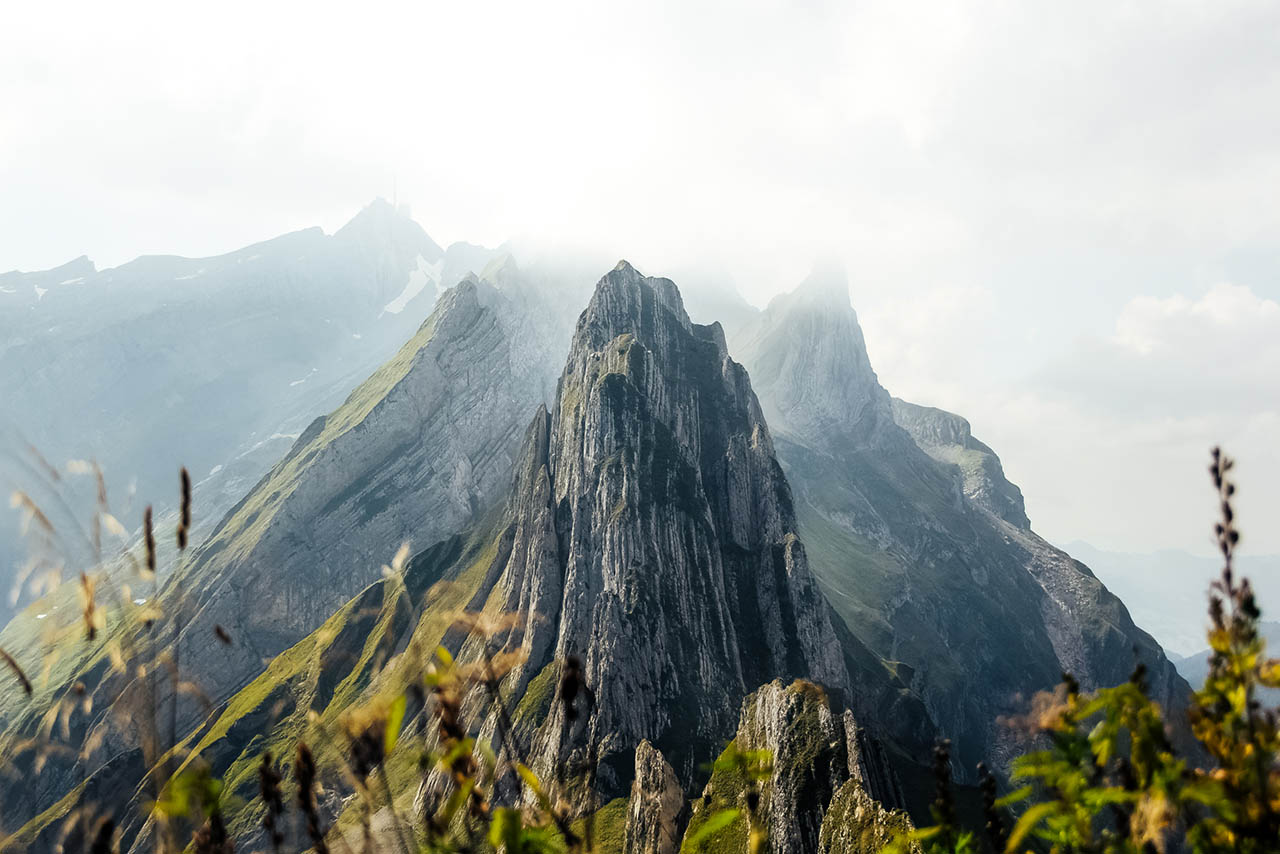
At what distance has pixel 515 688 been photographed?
14288cm

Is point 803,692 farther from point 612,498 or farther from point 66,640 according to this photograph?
point 66,640

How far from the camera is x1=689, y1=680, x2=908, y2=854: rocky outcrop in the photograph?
196 ft

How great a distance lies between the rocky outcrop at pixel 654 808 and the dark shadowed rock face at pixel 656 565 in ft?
62.9

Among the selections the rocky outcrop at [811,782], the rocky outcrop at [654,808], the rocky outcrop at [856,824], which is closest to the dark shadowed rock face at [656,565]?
the rocky outcrop at [654,808]

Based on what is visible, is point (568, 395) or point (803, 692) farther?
point (568, 395)

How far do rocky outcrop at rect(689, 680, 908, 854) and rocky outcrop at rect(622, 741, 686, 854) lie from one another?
5.67 meters

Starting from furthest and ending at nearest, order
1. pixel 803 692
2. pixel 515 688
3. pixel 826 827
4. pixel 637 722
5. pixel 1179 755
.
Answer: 1. pixel 515 688
2. pixel 637 722
3. pixel 803 692
4. pixel 826 827
5. pixel 1179 755

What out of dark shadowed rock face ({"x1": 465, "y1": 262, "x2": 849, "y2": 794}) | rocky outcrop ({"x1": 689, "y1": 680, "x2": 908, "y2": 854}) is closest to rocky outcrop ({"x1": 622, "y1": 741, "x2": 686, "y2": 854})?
rocky outcrop ({"x1": 689, "y1": 680, "x2": 908, "y2": 854})

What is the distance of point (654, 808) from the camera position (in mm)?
85688

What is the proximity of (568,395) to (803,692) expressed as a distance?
118 metres

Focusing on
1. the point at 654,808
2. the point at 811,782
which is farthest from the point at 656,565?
the point at 811,782

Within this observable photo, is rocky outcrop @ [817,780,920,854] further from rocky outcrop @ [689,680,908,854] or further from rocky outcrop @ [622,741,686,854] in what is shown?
rocky outcrop @ [622,741,686,854]

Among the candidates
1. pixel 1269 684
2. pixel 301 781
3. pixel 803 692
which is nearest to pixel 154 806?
pixel 301 781

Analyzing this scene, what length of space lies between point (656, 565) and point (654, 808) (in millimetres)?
59017
